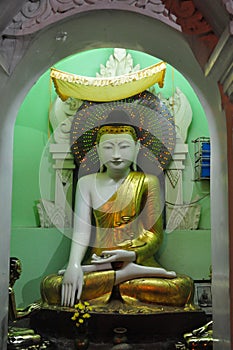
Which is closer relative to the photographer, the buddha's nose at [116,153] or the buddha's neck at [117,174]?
the buddha's nose at [116,153]

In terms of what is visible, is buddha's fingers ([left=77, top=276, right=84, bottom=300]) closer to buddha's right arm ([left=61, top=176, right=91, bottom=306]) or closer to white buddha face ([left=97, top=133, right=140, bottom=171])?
buddha's right arm ([left=61, top=176, right=91, bottom=306])

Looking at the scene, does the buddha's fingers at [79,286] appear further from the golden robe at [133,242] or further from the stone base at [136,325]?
the stone base at [136,325]

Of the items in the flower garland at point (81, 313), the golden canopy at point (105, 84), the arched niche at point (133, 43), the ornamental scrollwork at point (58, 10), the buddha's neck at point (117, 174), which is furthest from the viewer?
the buddha's neck at point (117, 174)

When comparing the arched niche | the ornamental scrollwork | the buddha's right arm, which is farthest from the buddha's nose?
the ornamental scrollwork

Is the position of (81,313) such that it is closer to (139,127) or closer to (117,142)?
(117,142)

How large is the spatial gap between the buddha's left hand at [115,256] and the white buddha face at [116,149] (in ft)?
3.35

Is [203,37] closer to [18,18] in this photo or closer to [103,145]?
[18,18]

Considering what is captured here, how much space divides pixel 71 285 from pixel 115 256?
0.49 metres

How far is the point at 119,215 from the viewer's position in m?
5.38

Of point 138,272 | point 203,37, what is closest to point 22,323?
point 138,272

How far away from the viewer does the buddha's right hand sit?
4.65 m

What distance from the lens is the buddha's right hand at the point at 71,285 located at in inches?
183

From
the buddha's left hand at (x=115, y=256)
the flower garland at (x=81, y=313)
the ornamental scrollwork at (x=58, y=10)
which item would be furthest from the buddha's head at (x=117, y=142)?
the ornamental scrollwork at (x=58, y=10)

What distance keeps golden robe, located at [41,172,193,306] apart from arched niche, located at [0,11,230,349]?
1969mm
